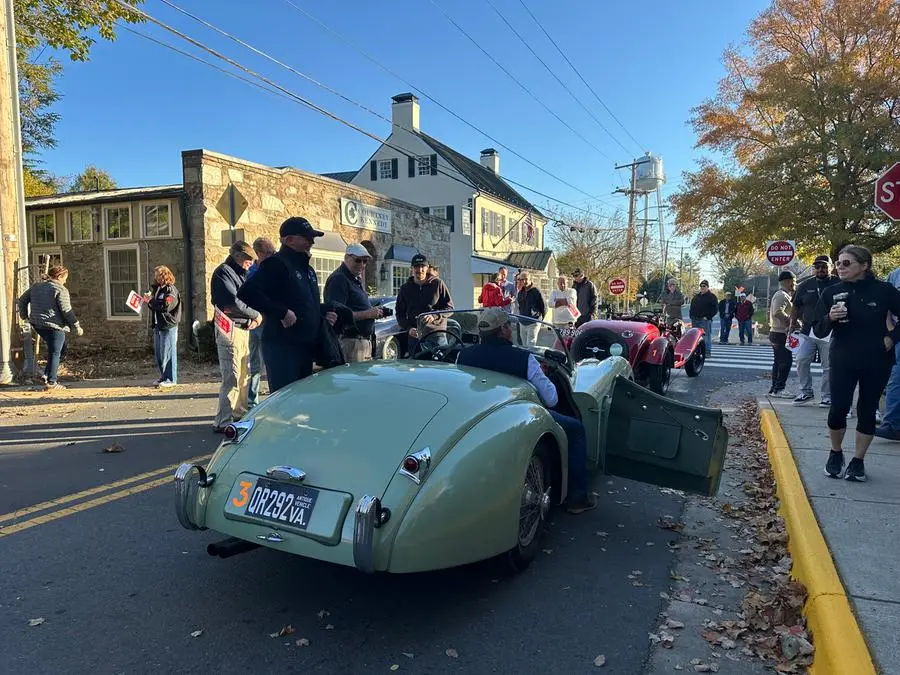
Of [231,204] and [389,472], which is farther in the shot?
[231,204]

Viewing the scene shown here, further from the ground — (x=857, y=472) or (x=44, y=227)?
(x=44, y=227)

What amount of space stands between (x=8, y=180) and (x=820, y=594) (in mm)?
11633

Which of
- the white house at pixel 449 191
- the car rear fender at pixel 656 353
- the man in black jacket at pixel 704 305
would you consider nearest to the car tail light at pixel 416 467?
the car rear fender at pixel 656 353

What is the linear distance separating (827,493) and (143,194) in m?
13.6

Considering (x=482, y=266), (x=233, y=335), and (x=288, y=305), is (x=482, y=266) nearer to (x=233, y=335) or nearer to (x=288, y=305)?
(x=233, y=335)

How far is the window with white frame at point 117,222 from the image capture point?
13758 millimetres

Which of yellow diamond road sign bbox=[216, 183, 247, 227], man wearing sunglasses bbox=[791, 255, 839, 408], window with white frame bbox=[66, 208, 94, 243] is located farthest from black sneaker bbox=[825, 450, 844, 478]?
window with white frame bbox=[66, 208, 94, 243]

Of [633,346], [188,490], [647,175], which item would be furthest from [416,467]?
[647,175]

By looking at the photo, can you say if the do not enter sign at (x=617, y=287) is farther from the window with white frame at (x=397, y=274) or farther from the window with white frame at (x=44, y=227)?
the window with white frame at (x=44, y=227)

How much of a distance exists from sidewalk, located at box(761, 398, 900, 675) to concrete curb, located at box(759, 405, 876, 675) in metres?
0.05

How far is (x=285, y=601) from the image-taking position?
2.98m

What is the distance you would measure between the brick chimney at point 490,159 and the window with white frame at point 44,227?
34841 millimetres

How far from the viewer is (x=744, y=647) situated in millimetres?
2730

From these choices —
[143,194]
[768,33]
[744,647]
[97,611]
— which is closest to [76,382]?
[143,194]
